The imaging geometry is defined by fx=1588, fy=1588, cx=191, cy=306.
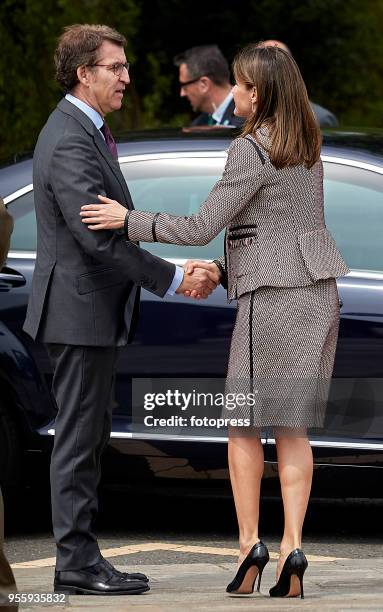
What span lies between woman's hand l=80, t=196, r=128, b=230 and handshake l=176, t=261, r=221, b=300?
35 cm

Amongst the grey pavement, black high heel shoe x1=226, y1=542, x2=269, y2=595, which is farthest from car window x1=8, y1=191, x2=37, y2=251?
black high heel shoe x1=226, y1=542, x2=269, y2=595

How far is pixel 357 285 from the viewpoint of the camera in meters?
6.33

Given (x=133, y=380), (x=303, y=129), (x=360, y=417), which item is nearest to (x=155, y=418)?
(x=133, y=380)

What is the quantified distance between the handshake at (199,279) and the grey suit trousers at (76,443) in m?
0.33

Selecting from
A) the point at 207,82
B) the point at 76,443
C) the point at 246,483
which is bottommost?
the point at 246,483

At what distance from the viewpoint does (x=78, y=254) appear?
16.7ft

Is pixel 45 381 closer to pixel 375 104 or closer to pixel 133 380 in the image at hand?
pixel 133 380

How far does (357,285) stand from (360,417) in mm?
526

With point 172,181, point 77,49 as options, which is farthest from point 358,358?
point 77,49

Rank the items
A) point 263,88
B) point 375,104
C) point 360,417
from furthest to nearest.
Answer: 1. point 375,104
2. point 360,417
3. point 263,88

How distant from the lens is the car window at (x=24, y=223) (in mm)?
6516

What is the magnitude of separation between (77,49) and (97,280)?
761 mm

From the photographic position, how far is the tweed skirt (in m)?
5.07

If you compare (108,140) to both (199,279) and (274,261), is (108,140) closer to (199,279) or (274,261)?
(199,279)
